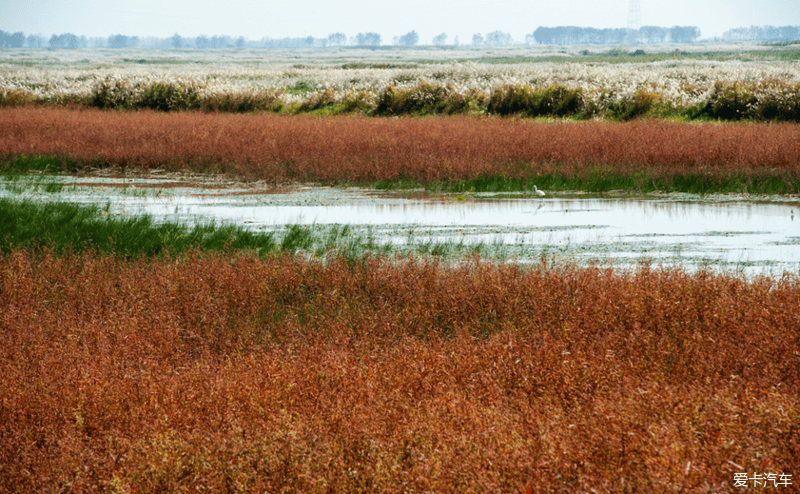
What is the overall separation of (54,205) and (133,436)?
10.9m

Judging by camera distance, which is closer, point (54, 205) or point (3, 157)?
point (54, 205)

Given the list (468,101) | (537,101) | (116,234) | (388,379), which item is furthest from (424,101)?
(388,379)

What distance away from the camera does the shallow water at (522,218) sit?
1140 centimetres

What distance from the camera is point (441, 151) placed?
69.5 feet

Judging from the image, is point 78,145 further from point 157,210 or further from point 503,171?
point 503,171

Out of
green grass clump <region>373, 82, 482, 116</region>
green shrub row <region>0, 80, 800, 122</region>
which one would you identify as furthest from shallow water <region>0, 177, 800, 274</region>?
green grass clump <region>373, 82, 482, 116</region>

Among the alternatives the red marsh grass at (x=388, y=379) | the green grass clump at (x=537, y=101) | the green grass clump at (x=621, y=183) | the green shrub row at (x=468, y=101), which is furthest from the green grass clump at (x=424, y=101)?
the red marsh grass at (x=388, y=379)

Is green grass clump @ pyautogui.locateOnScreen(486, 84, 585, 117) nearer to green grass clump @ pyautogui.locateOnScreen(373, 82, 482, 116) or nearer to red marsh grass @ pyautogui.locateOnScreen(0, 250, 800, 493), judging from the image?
green grass clump @ pyautogui.locateOnScreen(373, 82, 482, 116)

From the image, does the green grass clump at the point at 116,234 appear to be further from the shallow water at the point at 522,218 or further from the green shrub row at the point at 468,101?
the green shrub row at the point at 468,101

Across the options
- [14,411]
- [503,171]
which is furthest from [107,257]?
[503,171]

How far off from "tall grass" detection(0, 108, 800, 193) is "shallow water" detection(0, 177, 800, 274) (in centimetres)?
144

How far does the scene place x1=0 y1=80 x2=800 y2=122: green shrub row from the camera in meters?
29.4

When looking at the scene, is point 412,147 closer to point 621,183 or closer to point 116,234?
point 621,183

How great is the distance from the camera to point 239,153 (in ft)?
71.6
